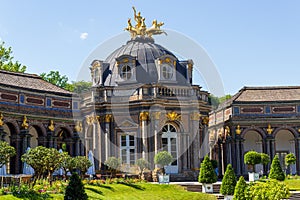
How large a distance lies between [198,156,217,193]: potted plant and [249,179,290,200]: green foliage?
8.45 metres

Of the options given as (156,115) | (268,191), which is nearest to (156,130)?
(156,115)

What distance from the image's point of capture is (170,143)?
34156mm

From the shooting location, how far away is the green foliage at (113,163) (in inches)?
1233

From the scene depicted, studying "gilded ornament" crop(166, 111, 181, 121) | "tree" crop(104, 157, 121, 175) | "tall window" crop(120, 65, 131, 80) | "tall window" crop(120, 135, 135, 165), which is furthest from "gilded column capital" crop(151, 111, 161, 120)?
"tall window" crop(120, 65, 131, 80)

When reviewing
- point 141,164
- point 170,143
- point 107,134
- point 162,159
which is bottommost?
point 141,164

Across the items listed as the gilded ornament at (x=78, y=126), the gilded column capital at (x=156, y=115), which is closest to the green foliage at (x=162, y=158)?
the gilded column capital at (x=156, y=115)

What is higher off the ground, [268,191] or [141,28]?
[141,28]

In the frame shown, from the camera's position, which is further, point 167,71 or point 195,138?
point 167,71

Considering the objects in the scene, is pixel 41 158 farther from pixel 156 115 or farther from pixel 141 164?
pixel 156 115

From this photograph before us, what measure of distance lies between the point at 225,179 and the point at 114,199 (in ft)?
18.5

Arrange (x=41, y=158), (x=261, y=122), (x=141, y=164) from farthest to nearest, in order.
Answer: (x=261, y=122), (x=141, y=164), (x=41, y=158)

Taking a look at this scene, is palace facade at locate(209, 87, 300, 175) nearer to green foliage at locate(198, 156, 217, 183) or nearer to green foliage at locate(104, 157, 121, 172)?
green foliage at locate(104, 157, 121, 172)

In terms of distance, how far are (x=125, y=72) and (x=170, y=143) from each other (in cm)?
614

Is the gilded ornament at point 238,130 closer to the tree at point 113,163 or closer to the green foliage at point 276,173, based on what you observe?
the green foliage at point 276,173
